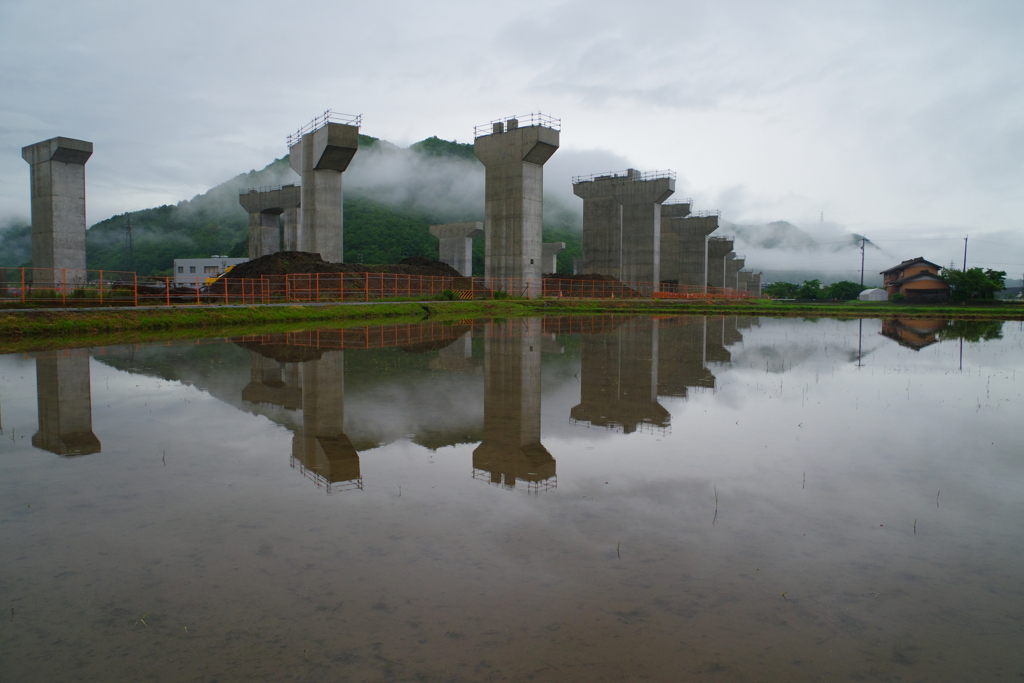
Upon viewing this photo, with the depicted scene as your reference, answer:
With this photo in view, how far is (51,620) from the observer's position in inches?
144

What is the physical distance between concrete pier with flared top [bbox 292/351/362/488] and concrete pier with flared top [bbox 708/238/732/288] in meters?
81.1

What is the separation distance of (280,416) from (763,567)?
22.3 feet

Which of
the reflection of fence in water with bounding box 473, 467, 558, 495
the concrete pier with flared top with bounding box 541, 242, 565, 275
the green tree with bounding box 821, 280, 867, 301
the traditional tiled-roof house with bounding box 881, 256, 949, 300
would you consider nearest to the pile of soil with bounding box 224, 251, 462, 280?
the concrete pier with flared top with bounding box 541, 242, 565, 275

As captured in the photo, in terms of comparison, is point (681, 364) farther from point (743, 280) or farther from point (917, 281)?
point (743, 280)

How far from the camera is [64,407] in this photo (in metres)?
9.49

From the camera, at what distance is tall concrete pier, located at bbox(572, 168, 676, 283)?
5928cm

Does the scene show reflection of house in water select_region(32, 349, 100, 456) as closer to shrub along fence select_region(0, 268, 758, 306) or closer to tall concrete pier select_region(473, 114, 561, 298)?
shrub along fence select_region(0, 268, 758, 306)

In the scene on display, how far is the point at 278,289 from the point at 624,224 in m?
32.8

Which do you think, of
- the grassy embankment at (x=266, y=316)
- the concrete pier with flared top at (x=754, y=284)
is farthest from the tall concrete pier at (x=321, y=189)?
the concrete pier with flared top at (x=754, y=284)

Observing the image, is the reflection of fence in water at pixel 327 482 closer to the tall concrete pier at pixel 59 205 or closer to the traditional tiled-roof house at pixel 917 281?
the tall concrete pier at pixel 59 205

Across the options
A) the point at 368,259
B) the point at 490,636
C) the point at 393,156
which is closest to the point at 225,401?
the point at 490,636

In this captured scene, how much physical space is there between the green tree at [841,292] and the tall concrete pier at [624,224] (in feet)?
171

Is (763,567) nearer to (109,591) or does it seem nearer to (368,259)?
(109,591)

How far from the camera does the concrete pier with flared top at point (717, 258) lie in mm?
86500
